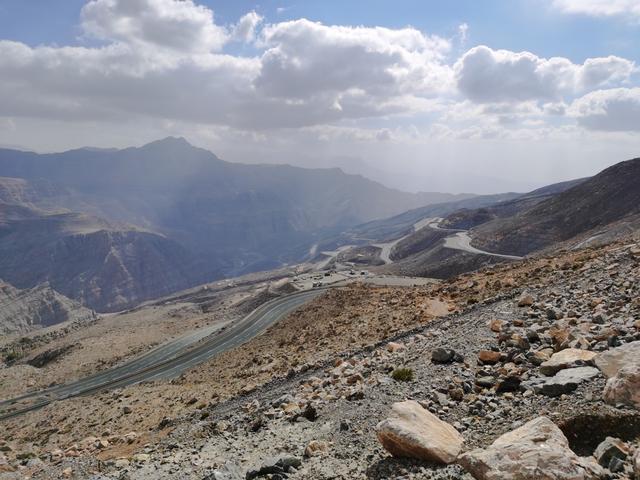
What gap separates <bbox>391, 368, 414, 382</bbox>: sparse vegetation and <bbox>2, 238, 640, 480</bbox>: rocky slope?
0.03 meters

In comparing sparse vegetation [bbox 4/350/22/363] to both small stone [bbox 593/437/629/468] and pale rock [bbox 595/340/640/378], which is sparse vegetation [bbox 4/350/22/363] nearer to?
pale rock [bbox 595/340/640/378]

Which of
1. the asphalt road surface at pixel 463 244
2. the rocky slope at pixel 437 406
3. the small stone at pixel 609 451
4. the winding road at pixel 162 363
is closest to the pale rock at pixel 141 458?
the rocky slope at pixel 437 406

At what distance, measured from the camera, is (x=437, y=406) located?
38.7 ft

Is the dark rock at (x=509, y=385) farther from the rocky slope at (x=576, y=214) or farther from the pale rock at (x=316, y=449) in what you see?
the rocky slope at (x=576, y=214)

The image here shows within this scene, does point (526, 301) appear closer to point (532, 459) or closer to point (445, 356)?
point (445, 356)

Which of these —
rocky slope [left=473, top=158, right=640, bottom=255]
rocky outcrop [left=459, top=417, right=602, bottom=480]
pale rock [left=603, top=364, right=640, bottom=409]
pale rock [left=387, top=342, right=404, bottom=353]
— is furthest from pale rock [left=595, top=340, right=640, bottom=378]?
rocky slope [left=473, top=158, right=640, bottom=255]

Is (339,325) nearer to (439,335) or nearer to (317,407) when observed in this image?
(439,335)

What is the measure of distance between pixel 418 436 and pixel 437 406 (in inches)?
Result: 98.4

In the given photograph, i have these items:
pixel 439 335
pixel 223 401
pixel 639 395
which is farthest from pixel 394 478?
pixel 223 401

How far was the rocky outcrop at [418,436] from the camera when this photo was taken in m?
9.23

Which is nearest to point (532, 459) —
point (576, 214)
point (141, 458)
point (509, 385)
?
point (509, 385)

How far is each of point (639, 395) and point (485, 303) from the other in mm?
17379

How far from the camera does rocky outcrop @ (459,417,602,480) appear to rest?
7.12m

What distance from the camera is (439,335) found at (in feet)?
71.9
